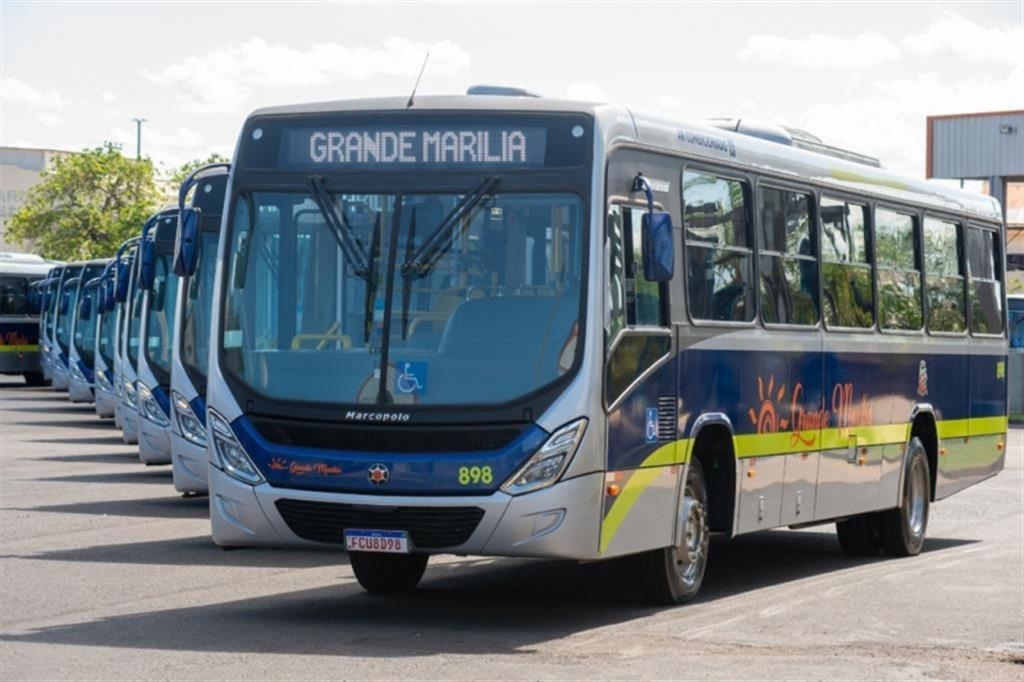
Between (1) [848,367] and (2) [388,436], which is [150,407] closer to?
(1) [848,367]

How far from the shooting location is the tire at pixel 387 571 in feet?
43.6

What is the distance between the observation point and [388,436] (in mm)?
11500

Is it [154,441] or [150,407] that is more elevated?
[150,407]

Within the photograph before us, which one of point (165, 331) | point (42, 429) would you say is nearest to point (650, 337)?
point (165, 331)

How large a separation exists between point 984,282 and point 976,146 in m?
36.3

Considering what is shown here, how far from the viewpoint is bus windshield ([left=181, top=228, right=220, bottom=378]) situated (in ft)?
57.2

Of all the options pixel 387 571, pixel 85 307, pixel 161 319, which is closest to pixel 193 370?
pixel 387 571

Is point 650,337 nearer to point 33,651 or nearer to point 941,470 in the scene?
point 33,651

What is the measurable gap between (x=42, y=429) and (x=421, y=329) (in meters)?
26.1

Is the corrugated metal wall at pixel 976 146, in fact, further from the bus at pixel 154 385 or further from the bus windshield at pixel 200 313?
the bus windshield at pixel 200 313

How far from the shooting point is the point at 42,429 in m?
36.5

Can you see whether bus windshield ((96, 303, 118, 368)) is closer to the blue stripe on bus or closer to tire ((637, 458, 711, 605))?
tire ((637, 458, 711, 605))

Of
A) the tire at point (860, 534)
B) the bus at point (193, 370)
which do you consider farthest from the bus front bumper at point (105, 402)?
the tire at point (860, 534)

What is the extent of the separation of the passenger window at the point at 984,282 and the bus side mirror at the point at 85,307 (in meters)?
22.5
